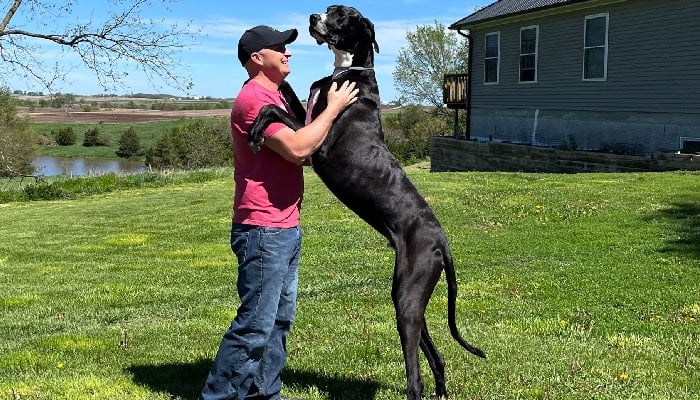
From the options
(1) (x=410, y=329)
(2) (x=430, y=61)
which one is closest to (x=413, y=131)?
(2) (x=430, y=61)

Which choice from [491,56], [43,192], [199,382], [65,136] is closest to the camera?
[199,382]

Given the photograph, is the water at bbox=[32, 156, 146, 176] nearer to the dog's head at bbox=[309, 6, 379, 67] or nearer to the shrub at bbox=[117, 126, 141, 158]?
the shrub at bbox=[117, 126, 141, 158]

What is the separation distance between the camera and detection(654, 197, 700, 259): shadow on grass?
918 cm

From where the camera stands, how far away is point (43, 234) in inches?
551

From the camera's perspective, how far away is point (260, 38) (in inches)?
138

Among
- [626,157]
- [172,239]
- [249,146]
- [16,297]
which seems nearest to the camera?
[249,146]

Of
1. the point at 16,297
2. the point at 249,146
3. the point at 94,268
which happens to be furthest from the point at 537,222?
the point at 249,146

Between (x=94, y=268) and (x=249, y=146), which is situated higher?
(x=249, y=146)

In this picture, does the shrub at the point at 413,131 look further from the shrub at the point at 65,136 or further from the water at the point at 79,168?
the shrub at the point at 65,136

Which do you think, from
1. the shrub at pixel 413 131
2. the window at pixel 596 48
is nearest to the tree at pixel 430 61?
the shrub at pixel 413 131

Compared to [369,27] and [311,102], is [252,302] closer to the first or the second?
[311,102]

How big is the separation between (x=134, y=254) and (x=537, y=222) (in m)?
6.51

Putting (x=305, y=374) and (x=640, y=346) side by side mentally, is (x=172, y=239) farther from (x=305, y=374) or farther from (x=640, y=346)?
(x=640, y=346)

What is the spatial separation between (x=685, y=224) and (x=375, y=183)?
8.39 meters
